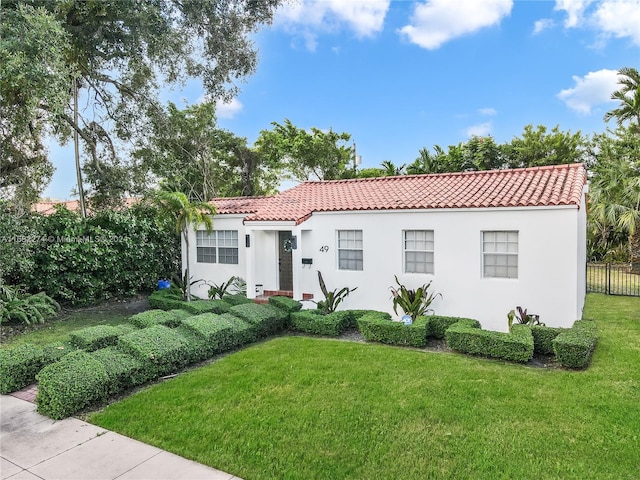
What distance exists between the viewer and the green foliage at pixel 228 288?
14789mm

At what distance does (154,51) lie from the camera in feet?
40.9

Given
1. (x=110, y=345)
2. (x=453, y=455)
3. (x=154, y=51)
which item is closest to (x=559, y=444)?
(x=453, y=455)

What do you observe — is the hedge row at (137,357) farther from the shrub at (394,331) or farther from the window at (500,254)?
the window at (500,254)

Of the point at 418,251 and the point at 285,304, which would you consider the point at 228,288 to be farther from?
the point at 418,251

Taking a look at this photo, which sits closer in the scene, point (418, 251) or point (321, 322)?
point (321, 322)

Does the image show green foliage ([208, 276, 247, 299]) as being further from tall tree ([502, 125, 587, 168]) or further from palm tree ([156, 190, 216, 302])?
tall tree ([502, 125, 587, 168])

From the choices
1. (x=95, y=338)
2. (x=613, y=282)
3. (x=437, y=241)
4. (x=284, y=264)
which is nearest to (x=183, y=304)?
(x=95, y=338)

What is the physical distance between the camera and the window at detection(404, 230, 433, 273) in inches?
454

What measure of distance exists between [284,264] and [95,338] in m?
7.36

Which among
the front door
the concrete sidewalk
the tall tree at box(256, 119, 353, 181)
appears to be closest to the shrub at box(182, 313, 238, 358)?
the concrete sidewalk

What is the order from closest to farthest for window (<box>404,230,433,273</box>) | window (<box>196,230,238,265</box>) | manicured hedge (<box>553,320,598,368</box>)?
manicured hedge (<box>553,320,598,368</box>), window (<box>404,230,433,273</box>), window (<box>196,230,238,265</box>)

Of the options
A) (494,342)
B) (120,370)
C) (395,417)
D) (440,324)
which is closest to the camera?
(395,417)

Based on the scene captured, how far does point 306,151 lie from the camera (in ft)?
101

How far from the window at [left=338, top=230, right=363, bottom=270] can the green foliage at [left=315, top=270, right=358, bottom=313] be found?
2.49 ft
